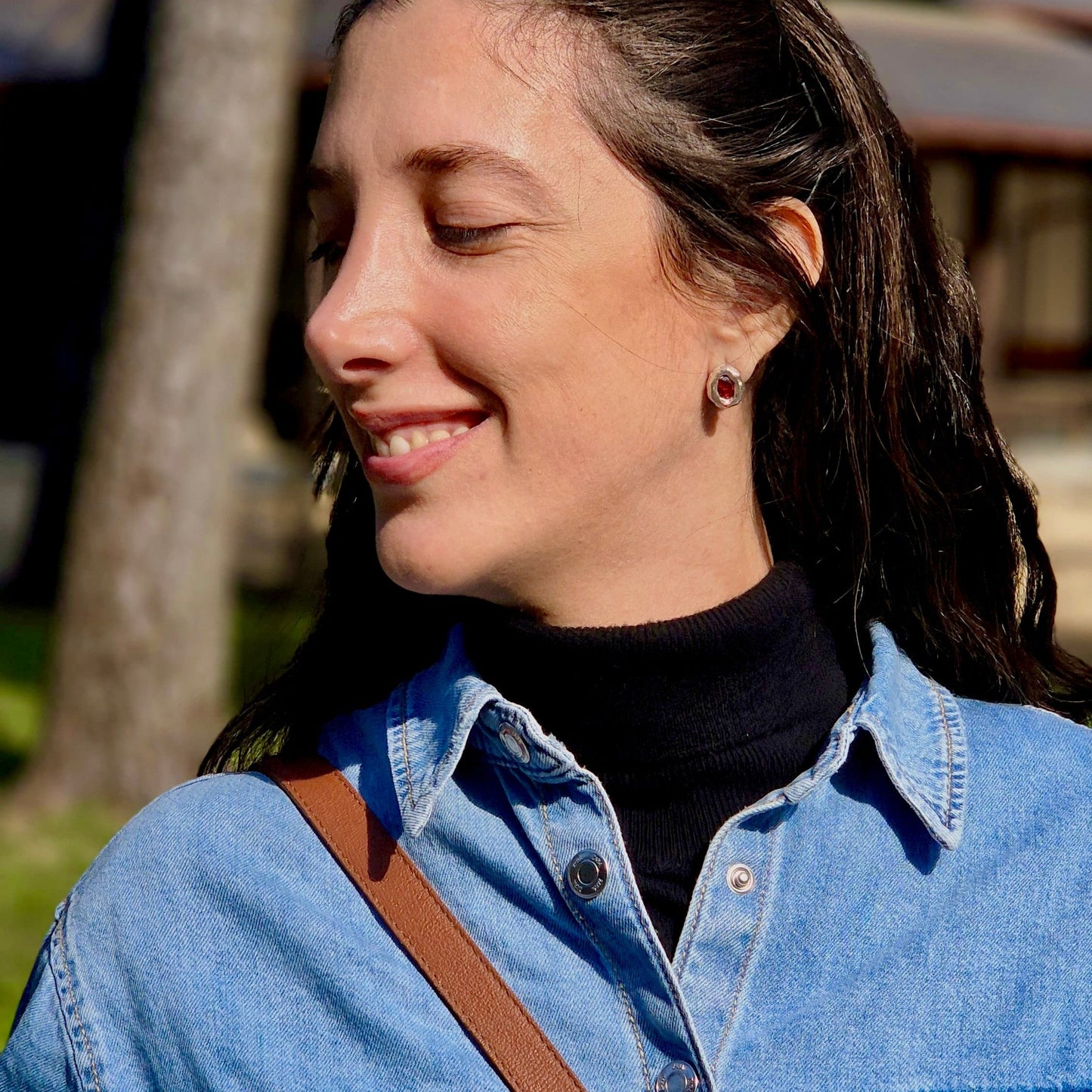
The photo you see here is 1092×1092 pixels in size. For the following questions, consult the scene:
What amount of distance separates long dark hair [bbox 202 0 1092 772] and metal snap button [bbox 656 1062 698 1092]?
1.94ft

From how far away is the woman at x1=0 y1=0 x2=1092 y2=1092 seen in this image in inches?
65.6

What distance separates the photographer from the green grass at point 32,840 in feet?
13.9

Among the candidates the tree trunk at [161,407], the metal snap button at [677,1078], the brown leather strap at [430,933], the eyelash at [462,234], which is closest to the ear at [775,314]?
the eyelash at [462,234]

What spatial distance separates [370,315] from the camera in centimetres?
172

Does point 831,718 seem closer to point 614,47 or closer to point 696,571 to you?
point 696,571

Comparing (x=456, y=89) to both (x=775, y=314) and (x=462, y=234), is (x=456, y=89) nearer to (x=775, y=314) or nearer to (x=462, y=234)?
(x=462, y=234)

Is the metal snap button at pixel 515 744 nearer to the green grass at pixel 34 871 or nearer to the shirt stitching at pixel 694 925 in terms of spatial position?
the shirt stitching at pixel 694 925

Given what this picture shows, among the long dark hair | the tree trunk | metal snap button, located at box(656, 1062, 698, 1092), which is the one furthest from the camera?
the tree trunk

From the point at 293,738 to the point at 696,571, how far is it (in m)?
0.52

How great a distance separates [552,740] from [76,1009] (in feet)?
1.84

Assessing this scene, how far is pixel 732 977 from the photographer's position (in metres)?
1.69

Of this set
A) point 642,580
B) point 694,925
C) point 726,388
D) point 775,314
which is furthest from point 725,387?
point 694,925

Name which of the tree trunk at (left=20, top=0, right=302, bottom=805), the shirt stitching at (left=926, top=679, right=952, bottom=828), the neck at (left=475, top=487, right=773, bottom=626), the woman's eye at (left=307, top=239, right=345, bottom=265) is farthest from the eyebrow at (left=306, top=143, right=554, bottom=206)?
the tree trunk at (left=20, top=0, right=302, bottom=805)

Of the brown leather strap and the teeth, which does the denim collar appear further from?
the teeth
